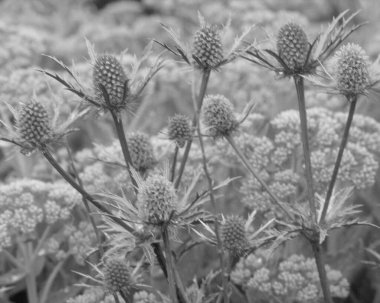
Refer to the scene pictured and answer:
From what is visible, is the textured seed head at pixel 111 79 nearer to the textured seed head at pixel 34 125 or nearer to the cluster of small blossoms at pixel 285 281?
the textured seed head at pixel 34 125

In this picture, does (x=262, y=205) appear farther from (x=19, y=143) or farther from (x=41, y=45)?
(x=41, y=45)

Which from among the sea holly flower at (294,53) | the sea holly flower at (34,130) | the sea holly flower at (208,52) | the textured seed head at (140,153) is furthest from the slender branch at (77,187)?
the sea holly flower at (294,53)

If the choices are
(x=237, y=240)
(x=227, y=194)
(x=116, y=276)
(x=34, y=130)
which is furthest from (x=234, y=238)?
(x=227, y=194)

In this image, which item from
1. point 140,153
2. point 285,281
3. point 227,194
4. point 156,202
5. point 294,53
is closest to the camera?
point 156,202

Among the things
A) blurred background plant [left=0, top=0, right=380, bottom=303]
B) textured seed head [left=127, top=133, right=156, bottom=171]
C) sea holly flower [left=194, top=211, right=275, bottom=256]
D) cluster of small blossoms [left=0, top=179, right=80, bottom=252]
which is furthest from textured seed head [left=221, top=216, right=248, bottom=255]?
cluster of small blossoms [left=0, top=179, right=80, bottom=252]

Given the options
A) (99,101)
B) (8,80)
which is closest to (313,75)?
(99,101)

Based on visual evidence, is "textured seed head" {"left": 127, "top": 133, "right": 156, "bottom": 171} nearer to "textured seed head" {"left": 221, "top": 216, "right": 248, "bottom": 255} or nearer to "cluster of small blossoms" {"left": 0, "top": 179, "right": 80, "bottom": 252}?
"textured seed head" {"left": 221, "top": 216, "right": 248, "bottom": 255}

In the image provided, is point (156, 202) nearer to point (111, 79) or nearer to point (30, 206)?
point (111, 79)
